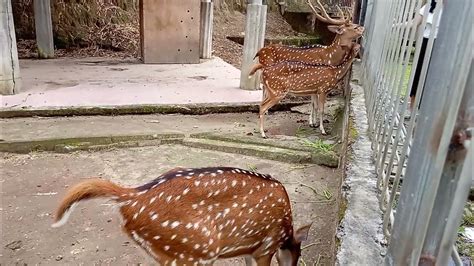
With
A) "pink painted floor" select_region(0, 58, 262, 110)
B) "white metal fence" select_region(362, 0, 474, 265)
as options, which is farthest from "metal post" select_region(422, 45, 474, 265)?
"pink painted floor" select_region(0, 58, 262, 110)

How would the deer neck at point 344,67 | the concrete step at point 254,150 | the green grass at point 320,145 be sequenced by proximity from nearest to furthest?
the concrete step at point 254,150
the green grass at point 320,145
the deer neck at point 344,67

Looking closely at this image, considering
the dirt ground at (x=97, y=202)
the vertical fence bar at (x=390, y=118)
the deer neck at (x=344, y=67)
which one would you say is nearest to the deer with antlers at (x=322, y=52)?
the deer neck at (x=344, y=67)

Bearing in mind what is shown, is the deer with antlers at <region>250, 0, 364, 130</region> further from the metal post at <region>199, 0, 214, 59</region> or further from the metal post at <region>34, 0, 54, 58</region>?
the metal post at <region>34, 0, 54, 58</region>

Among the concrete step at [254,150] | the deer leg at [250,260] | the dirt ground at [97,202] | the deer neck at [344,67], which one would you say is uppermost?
the deer neck at [344,67]

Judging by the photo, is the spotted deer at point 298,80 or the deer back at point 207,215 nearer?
the deer back at point 207,215

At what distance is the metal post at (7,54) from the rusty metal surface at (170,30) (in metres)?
2.93

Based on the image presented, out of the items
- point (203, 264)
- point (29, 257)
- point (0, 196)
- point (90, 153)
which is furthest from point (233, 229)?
point (90, 153)

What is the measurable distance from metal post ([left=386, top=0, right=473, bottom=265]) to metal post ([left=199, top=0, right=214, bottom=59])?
811cm

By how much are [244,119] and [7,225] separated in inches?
125

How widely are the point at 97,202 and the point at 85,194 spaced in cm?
157

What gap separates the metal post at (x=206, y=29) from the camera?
8.80m

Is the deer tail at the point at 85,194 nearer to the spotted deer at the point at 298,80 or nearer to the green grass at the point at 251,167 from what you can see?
the green grass at the point at 251,167

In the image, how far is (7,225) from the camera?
2.97 metres

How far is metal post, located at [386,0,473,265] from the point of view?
37.6 inches
